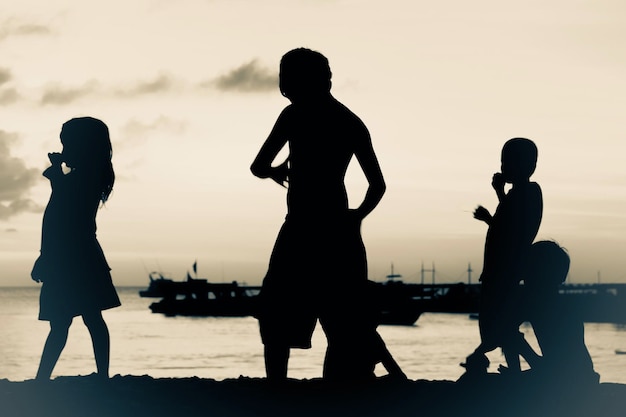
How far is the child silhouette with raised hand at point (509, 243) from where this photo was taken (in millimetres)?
7262

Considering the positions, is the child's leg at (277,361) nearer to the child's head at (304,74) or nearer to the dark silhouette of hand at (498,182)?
the child's head at (304,74)

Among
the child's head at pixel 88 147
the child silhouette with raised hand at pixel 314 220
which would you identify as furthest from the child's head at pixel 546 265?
the child's head at pixel 88 147

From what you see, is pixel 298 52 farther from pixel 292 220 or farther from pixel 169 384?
pixel 169 384

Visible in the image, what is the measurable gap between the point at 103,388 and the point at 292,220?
6.28 ft

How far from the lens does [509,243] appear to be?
7.26m

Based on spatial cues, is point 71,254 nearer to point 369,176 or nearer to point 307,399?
point 307,399

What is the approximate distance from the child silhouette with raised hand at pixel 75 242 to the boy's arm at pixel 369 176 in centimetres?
193

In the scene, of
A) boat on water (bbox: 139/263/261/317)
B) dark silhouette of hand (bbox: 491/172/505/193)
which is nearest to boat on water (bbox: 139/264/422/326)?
boat on water (bbox: 139/263/261/317)

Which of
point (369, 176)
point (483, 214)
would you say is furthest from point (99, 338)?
point (483, 214)

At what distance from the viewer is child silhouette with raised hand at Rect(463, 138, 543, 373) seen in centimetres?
726

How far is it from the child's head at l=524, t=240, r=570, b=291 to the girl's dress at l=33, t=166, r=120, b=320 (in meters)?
2.95

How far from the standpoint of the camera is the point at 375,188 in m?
6.37

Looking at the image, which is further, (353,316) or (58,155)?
(58,155)

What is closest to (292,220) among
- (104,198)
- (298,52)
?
(298,52)
